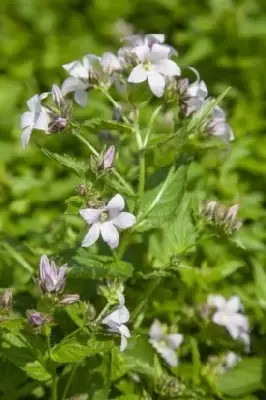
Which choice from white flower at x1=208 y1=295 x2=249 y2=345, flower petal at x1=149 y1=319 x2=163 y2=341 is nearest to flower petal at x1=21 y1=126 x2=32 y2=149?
flower petal at x1=149 y1=319 x2=163 y2=341

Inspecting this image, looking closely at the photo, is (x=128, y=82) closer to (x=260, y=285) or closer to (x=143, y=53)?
(x=143, y=53)

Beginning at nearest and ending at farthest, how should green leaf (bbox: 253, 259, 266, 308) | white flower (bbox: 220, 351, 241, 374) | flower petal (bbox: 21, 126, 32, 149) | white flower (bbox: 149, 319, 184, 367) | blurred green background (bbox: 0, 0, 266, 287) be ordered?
flower petal (bbox: 21, 126, 32, 149) → white flower (bbox: 149, 319, 184, 367) → white flower (bbox: 220, 351, 241, 374) → green leaf (bbox: 253, 259, 266, 308) → blurred green background (bbox: 0, 0, 266, 287)

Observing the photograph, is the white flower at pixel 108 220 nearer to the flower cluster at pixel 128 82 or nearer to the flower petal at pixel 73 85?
the flower cluster at pixel 128 82

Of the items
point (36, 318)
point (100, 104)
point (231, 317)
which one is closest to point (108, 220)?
point (36, 318)

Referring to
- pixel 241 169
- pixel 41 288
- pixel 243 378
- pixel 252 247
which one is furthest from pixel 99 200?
pixel 241 169

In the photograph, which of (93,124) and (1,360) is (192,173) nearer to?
(93,124)

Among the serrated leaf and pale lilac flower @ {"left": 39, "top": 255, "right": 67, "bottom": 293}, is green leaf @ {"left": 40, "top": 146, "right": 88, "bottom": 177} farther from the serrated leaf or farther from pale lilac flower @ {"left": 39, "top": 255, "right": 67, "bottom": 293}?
the serrated leaf

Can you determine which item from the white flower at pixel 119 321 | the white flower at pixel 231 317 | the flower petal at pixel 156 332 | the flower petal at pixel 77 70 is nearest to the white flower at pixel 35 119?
the flower petal at pixel 77 70
